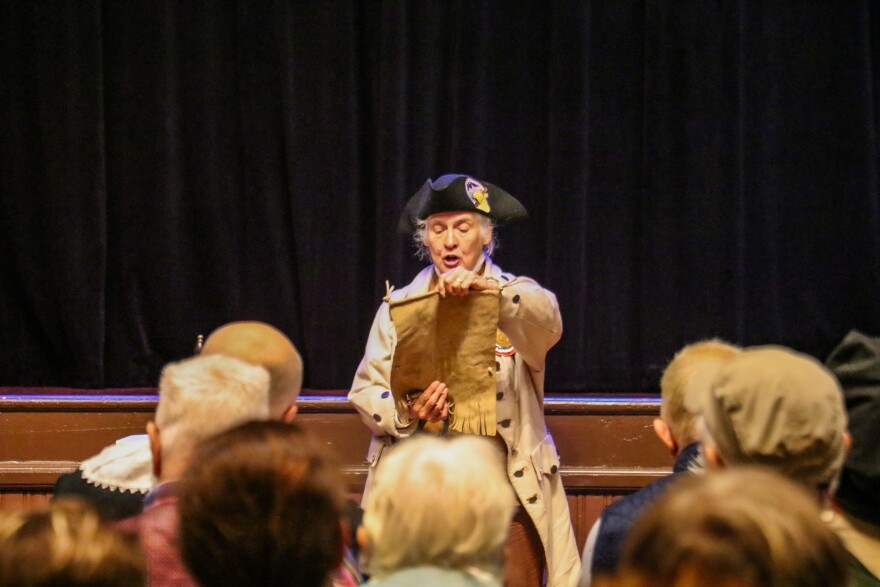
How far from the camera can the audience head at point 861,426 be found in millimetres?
1632

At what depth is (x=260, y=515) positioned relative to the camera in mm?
1273

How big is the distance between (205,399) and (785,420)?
88 centimetres

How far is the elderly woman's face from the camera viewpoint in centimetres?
293

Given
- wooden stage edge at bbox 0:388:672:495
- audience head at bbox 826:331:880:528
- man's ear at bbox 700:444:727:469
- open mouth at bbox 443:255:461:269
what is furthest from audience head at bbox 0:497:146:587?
wooden stage edge at bbox 0:388:672:495

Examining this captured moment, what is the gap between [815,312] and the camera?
408cm

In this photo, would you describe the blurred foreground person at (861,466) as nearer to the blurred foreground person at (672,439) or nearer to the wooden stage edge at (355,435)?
the blurred foreground person at (672,439)

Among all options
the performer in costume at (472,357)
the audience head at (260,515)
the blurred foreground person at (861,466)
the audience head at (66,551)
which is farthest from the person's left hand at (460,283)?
the audience head at (66,551)

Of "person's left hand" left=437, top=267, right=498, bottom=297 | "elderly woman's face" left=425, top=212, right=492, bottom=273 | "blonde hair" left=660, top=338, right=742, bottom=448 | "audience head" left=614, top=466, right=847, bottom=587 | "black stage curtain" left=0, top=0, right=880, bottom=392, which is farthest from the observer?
"black stage curtain" left=0, top=0, right=880, bottom=392

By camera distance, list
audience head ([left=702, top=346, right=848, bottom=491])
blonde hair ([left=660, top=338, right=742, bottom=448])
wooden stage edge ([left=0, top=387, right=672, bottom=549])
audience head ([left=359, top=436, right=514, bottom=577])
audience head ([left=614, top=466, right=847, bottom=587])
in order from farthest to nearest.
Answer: wooden stage edge ([left=0, top=387, right=672, bottom=549]) < blonde hair ([left=660, top=338, right=742, bottom=448]) < audience head ([left=702, top=346, right=848, bottom=491]) < audience head ([left=359, top=436, right=514, bottom=577]) < audience head ([left=614, top=466, right=847, bottom=587])

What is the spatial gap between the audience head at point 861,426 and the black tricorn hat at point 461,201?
1.39m

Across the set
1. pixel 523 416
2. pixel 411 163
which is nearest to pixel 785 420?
pixel 523 416

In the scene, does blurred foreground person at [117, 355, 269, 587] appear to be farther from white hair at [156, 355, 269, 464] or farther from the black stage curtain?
the black stage curtain

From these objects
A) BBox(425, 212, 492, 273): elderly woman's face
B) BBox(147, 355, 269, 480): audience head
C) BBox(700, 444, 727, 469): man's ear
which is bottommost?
BBox(700, 444, 727, 469): man's ear

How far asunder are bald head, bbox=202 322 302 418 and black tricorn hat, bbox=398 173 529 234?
106 centimetres
